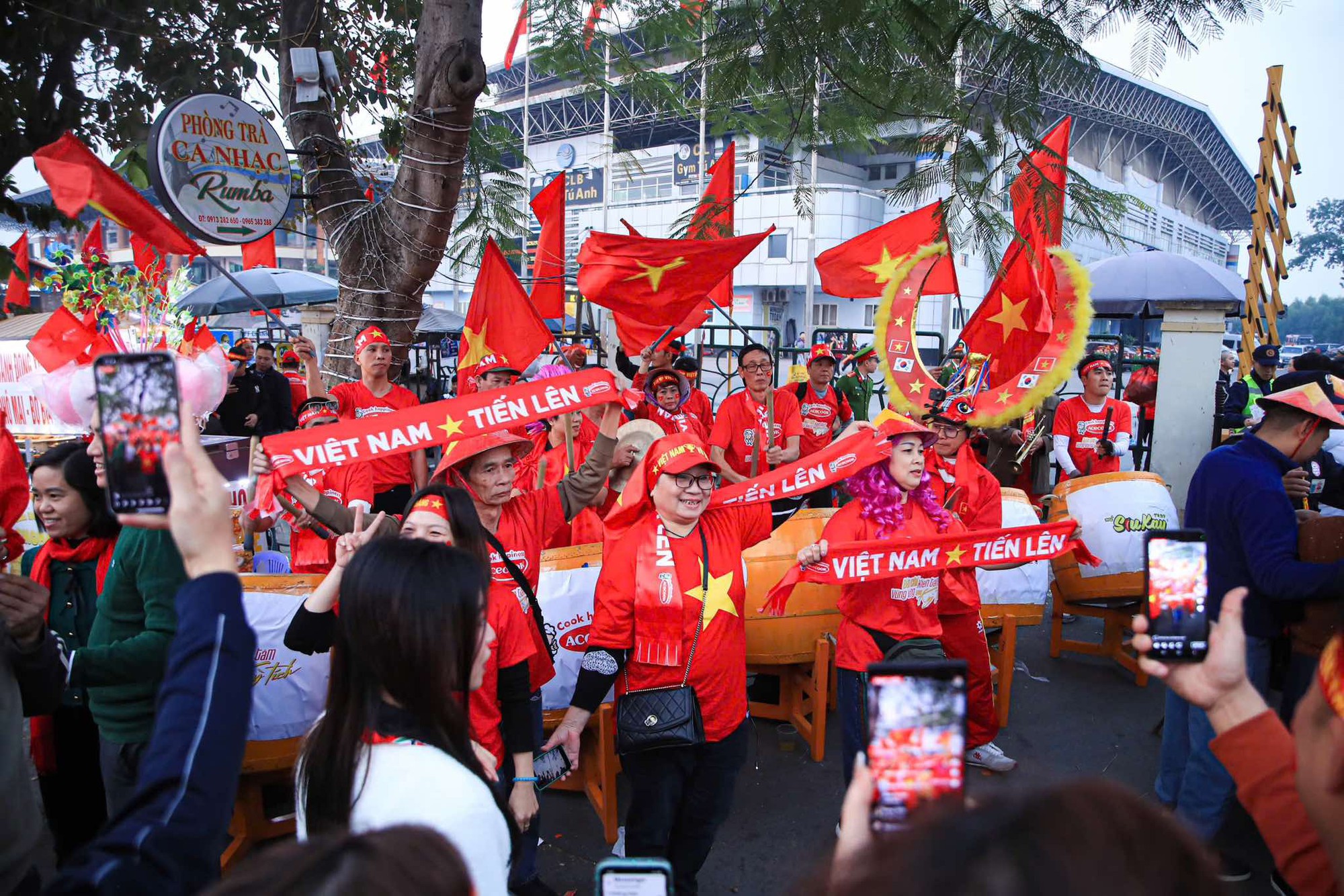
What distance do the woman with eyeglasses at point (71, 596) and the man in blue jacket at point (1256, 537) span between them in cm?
394

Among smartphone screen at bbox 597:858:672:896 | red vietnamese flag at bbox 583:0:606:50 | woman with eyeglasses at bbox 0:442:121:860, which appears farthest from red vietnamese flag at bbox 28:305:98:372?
smartphone screen at bbox 597:858:672:896

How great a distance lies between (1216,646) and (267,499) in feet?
9.51

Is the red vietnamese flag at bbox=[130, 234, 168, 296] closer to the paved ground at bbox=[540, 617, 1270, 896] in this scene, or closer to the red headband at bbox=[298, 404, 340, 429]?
the red headband at bbox=[298, 404, 340, 429]

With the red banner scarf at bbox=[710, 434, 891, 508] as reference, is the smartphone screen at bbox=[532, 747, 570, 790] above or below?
below

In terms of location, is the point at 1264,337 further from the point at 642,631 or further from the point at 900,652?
the point at 642,631

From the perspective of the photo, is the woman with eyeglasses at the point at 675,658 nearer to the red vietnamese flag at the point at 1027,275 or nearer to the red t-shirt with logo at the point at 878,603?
the red t-shirt with logo at the point at 878,603

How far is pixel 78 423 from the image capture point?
4.62 metres

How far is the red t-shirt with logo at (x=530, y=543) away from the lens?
3.09m

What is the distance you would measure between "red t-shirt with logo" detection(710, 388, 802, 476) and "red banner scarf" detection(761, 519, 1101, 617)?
10.8 ft

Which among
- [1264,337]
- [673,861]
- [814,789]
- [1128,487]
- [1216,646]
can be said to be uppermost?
[1264,337]

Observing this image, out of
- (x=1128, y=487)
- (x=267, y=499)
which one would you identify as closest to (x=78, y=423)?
(x=267, y=499)

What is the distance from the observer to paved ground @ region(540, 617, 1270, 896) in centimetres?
365

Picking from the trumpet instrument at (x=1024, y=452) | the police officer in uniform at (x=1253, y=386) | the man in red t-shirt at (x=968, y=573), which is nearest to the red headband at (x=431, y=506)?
the man in red t-shirt at (x=968, y=573)

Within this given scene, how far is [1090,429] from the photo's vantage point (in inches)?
264
